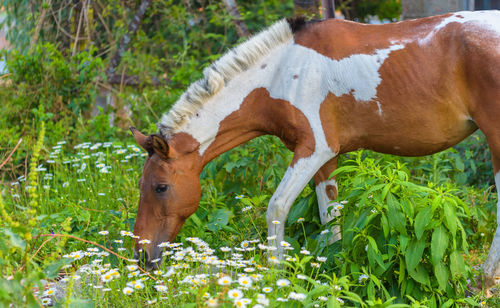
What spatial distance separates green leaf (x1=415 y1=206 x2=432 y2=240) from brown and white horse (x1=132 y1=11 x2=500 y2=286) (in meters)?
0.84

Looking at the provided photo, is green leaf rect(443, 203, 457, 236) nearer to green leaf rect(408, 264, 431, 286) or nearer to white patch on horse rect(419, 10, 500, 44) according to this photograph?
green leaf rect(408, 264, 431, 286)

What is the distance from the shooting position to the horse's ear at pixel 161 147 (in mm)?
3402

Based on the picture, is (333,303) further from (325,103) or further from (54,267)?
(325,103)

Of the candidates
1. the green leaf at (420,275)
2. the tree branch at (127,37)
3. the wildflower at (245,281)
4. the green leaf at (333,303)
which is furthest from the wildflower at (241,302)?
the tree branch at (127,37)

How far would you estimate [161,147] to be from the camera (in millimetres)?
3451

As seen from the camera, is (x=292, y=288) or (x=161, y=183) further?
(x=161, y=183)

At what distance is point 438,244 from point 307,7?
3.75 metres

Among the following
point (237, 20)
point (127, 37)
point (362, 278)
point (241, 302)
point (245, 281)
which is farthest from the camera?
point (127, 37)

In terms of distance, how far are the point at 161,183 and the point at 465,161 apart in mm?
3317

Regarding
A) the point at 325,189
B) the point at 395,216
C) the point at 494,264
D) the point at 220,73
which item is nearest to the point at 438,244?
the point at 395,216

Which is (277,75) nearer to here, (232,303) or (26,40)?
(232,303)

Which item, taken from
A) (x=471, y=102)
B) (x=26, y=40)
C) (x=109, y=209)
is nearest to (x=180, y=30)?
(x=26, y=40)

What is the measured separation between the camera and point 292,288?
2680mm

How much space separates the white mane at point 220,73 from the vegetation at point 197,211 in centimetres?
77
